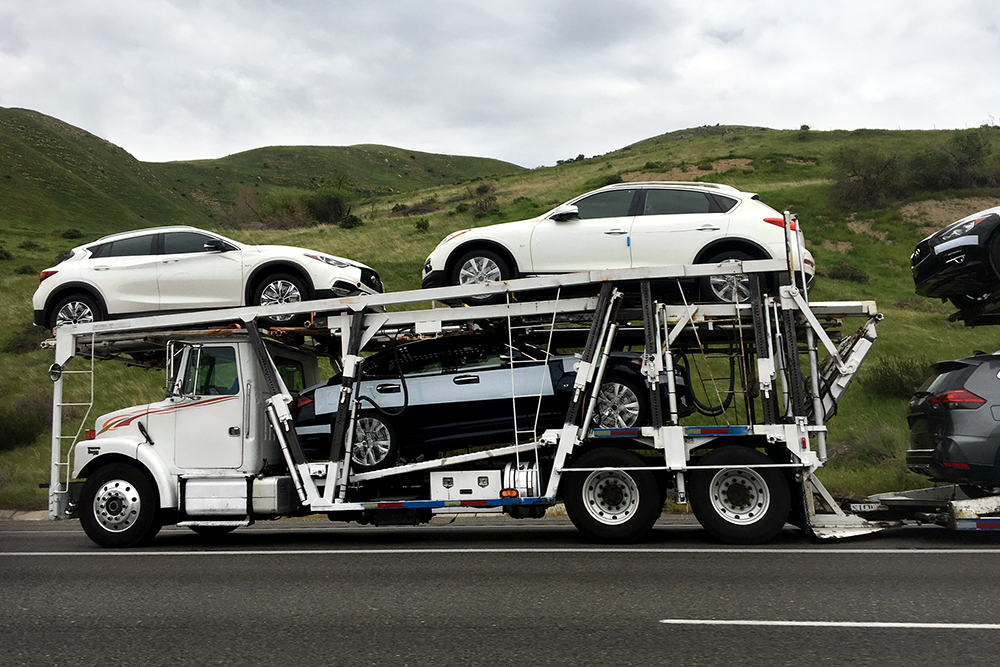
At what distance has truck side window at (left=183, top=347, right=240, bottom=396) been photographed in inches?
361

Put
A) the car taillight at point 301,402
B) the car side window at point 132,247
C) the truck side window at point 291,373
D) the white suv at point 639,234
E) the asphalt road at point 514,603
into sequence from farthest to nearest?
the car side window at point 132,247
the truck side window at point 291,373
the white suv at point 639,234
the car taillight at point 301,402
the asphalt road at point 514,603

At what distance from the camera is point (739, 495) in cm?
807

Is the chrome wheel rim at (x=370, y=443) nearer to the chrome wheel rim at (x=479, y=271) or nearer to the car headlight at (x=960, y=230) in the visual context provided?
the chrome wheel rim at (x=479, y=271)

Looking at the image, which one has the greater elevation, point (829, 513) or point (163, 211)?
point (163, 211)

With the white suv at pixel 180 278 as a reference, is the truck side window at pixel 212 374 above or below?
below

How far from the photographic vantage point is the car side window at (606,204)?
32.2ft

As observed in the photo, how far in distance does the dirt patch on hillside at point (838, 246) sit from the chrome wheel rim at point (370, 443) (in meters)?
30.6

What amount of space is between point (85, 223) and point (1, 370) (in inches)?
1836

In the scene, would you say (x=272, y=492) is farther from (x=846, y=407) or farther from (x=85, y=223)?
(x=85, y=223)

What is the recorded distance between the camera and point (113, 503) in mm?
8984

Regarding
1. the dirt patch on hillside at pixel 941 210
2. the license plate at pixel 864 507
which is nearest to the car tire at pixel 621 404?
the license plate at pixel 864 507

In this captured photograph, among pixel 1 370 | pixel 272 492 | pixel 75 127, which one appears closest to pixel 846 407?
pixel 272 492

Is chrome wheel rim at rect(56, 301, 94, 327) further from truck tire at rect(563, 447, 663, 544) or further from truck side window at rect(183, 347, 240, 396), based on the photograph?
truck tire at rect(563, 447, 663, 544)

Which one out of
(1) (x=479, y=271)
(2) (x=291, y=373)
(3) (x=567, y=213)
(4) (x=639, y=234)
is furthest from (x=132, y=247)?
(4) (x=639, y=234)
